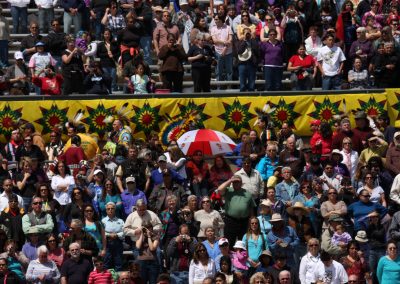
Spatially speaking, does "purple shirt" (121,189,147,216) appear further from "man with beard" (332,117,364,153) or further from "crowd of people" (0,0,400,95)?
"crowd of people" (0,0,400,95)

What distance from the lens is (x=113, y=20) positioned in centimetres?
4078

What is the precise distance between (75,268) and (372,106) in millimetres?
9288

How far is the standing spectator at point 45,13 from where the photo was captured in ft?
138

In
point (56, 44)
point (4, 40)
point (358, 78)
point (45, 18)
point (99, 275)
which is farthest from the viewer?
point (45, 18)

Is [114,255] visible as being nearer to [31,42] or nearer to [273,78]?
[273,78]

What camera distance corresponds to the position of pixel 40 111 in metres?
38.8

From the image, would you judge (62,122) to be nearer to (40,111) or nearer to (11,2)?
(40,111)

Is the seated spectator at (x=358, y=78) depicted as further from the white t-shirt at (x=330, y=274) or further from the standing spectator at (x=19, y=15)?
the white t-shirt at (x=330, y=274)

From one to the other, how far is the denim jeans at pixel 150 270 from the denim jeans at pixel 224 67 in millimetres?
8205

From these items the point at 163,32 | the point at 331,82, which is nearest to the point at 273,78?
the point at 331,82

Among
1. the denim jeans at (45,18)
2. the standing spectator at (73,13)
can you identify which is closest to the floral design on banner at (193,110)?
the standing spectator at (73,13)

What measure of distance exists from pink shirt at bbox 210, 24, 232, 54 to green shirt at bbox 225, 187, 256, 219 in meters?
6.32

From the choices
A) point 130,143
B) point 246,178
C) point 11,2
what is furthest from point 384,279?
point 11,2

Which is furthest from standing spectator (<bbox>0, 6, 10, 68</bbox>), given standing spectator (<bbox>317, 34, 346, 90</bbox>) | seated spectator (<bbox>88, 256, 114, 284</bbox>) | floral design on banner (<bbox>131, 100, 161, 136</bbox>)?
seated spectator (<bbox>88, 256, 114, 284</bbox>)
